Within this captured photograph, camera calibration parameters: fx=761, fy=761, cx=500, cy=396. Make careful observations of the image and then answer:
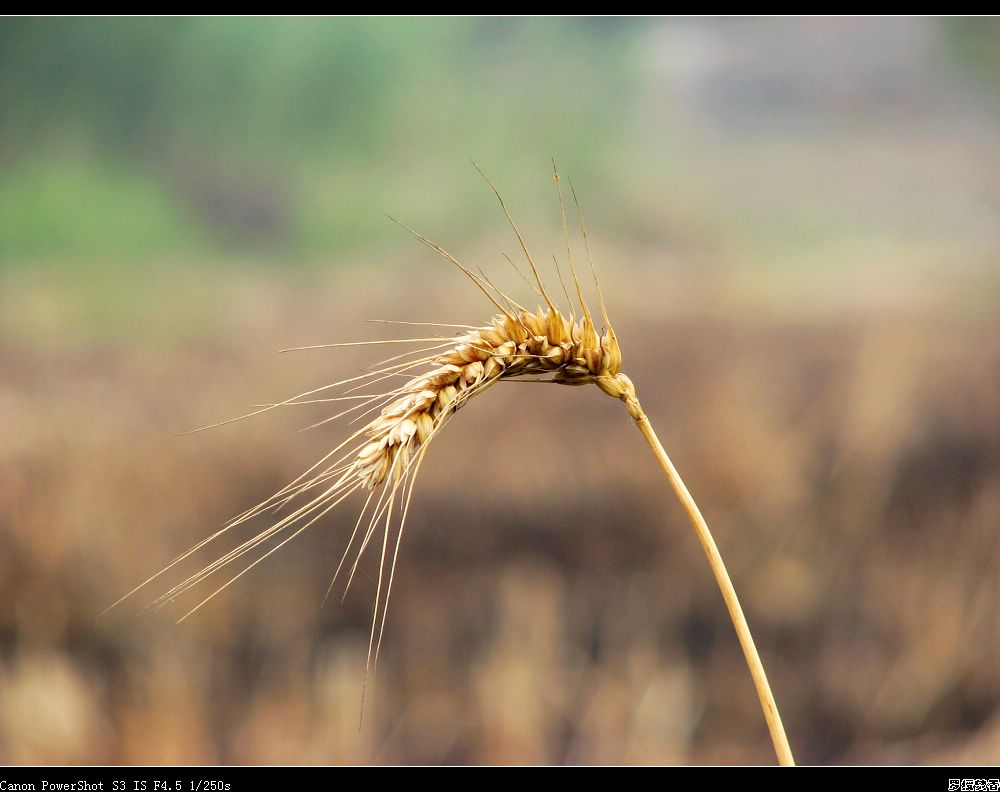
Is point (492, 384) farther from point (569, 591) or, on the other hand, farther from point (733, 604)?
point (569, 591)

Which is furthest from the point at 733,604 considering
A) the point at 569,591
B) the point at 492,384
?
the point at 569,591

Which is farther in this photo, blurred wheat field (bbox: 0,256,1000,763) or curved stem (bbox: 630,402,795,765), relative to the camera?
blurred wheat field (bbox: 0,256,1000,763)

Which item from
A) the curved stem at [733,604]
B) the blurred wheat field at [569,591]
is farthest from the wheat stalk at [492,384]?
the blurred wheat field at [569,591]

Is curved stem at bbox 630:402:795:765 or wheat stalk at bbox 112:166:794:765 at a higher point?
wheat stalk at bbox 112:166:794:765

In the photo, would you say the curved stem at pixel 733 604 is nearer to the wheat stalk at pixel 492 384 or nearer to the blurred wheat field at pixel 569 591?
the wheat stalk at pixel 492 384

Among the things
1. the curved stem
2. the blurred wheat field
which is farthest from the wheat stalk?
the blurred wheat field

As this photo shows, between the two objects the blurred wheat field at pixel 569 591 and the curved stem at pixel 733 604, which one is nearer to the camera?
the curved stem at pixel 733 604

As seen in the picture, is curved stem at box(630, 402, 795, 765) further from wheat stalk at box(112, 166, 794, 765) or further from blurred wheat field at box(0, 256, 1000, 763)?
blurred wheat field at box(0, 256, 1000, 763)

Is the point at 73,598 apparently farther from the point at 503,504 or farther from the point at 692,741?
the point at 692,741

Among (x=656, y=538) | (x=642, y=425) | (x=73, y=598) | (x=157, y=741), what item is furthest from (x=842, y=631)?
(x=73, y=598)

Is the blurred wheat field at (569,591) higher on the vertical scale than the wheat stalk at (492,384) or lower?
lower

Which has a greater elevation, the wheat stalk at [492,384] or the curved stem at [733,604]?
the wheat stalk at [492,384]
